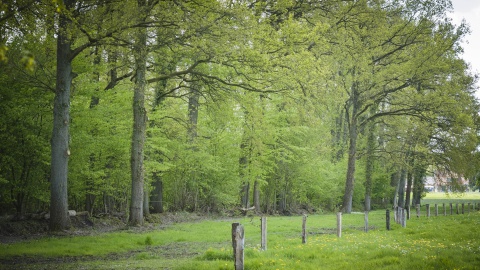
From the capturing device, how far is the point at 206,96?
2486cm

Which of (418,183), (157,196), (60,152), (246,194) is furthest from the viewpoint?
(418,183)

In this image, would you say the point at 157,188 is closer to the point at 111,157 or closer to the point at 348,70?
the point at 111,157

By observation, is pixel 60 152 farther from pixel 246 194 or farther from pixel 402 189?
pixel 402 189

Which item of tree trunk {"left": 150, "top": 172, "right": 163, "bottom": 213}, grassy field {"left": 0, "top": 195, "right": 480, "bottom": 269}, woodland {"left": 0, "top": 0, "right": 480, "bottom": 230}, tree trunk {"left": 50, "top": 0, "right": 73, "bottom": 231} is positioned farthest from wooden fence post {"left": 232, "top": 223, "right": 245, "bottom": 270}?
tree trunk {"left": 150, "top": 172, "right": 163, "bottom": 213}

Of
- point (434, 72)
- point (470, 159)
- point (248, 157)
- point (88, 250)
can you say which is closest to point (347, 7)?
point (434, 72)

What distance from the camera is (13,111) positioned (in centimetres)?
1650

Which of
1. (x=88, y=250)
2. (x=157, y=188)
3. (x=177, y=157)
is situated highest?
(x=177, y=157)

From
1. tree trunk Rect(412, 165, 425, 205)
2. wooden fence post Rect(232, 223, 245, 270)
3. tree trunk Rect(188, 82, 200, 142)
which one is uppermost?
tree trunk Rect(188, 82, 200, 142)

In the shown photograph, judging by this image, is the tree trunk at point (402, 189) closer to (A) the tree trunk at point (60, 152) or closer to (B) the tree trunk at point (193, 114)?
(B) the tree trunk at point (193, 114)

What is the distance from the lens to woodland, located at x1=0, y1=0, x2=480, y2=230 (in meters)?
16.4

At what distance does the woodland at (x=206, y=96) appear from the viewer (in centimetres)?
1644

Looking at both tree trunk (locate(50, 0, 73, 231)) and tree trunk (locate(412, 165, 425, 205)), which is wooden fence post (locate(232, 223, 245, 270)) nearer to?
tree trunk (locate(50, 0, 73, 231))

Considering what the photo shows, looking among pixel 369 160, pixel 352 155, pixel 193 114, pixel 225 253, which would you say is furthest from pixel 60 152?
pixel 369 160

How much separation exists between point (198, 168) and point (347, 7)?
12911 millimetres
